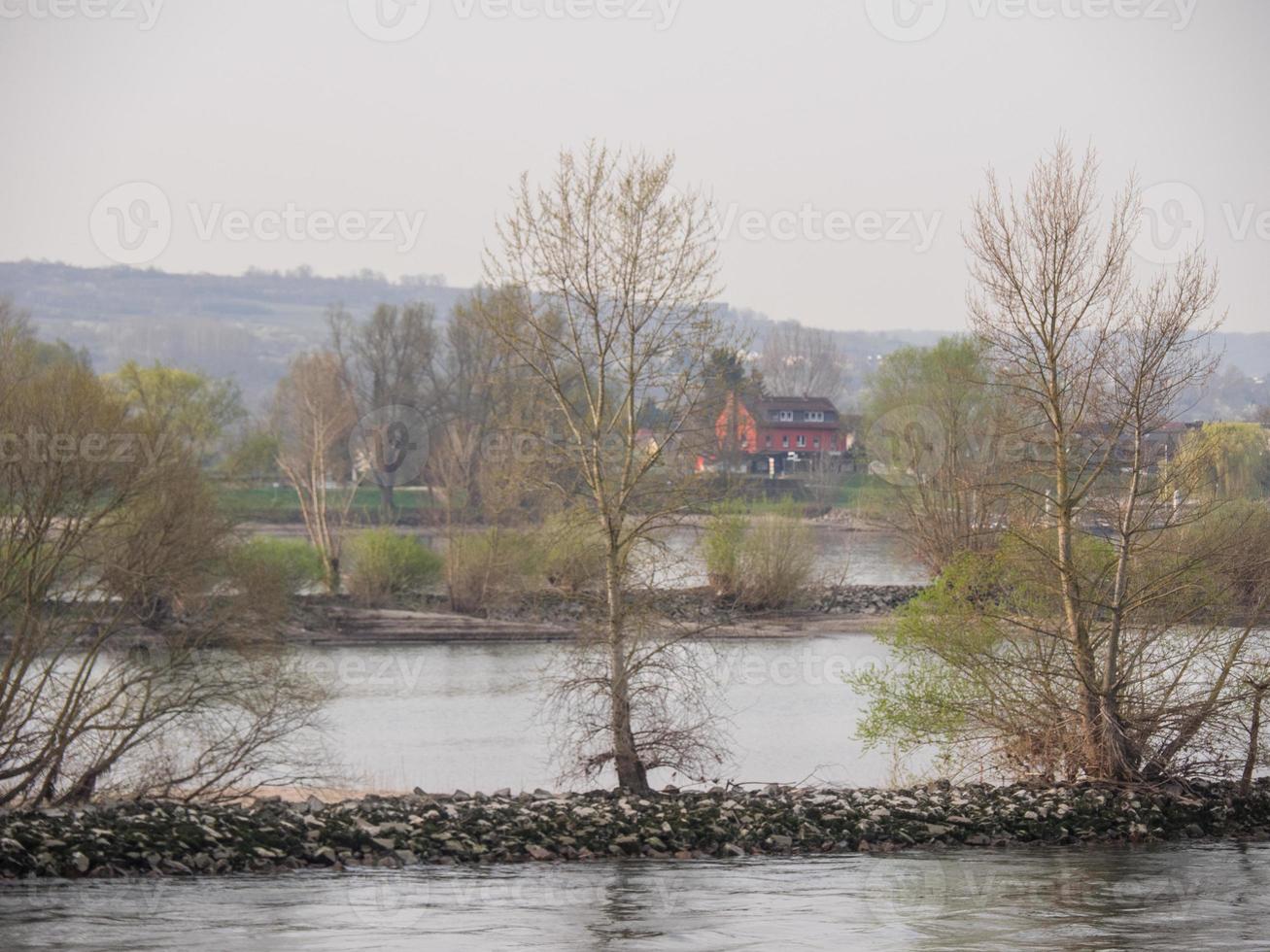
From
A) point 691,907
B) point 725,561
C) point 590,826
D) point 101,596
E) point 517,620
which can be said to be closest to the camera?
point 691,907

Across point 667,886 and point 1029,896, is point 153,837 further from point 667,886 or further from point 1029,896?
point 1029,896

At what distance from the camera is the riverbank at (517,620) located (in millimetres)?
46312

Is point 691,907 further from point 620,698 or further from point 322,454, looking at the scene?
point 322,454

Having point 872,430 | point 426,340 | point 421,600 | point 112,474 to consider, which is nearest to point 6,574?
point 112,474

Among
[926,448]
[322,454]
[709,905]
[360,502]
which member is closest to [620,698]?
[709,905]

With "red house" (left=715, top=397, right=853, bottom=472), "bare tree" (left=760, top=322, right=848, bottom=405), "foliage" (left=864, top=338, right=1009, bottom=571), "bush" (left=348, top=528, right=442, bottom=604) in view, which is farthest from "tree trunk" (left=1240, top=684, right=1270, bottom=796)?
"bare tree" (left=760, top=322, right=848, bottom=405)

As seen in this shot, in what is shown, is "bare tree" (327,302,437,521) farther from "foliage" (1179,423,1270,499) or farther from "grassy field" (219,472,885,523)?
"foliage" (1179,423,1270,499)

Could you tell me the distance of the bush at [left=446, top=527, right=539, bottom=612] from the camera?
50250mm

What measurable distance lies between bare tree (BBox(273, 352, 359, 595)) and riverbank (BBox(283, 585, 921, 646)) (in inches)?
127

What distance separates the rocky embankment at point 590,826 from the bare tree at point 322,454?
32.9 meters

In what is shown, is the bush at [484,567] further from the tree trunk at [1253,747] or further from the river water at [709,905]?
the river water at [709,905]

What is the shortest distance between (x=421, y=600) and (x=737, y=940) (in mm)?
41093

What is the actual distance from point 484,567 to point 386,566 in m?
3.46

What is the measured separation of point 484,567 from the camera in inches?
2008
